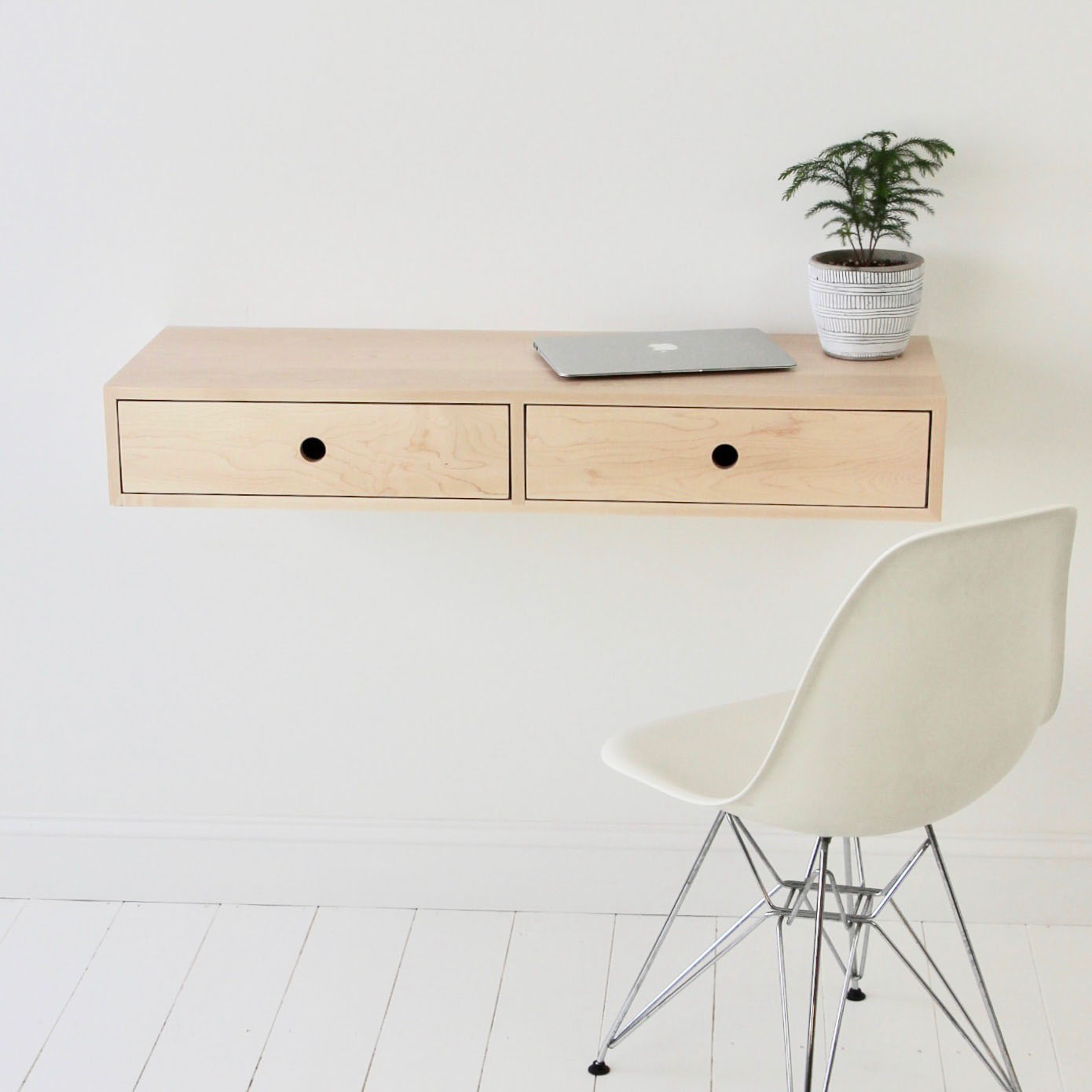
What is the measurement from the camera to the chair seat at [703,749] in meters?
1.85

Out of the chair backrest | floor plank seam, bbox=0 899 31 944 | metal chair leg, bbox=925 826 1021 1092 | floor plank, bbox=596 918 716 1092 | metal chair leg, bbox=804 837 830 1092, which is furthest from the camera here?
floor plank seam, bbox=0 899 31 944

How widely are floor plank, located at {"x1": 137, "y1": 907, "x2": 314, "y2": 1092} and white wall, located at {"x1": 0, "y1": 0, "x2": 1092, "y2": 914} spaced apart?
0.08 meters

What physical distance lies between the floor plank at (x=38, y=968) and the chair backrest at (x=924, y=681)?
3.56ft

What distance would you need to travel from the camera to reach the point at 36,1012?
216cm

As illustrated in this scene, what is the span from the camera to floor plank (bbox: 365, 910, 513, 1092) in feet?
6.68

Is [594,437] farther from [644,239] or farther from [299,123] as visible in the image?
[299,123]

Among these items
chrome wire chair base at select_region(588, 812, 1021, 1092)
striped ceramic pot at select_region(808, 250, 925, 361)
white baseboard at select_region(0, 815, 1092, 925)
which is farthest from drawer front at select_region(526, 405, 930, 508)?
white baseboard at select_region(0, 815, 1092, 925)

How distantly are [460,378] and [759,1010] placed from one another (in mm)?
996

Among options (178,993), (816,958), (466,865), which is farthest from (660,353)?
(178,993)

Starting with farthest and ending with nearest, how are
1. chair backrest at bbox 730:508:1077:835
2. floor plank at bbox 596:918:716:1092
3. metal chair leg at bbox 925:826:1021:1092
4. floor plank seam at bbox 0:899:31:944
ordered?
floor plank seam at bbox 0:899:31:944 → floor plank at bbox 596:918:716:1092 → metal chair leg at bbox 925:826:1021:1092 → chair backrest at bbox 730:508:1077:835

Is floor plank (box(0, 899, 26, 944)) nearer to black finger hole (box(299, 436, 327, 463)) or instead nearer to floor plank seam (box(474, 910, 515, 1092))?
floor plank seam (box(474, 910, 515, 1092))

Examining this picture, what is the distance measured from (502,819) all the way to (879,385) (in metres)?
0.94

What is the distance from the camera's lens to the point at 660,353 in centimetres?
195

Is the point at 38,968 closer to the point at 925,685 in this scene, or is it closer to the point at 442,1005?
the point at 442,1005
